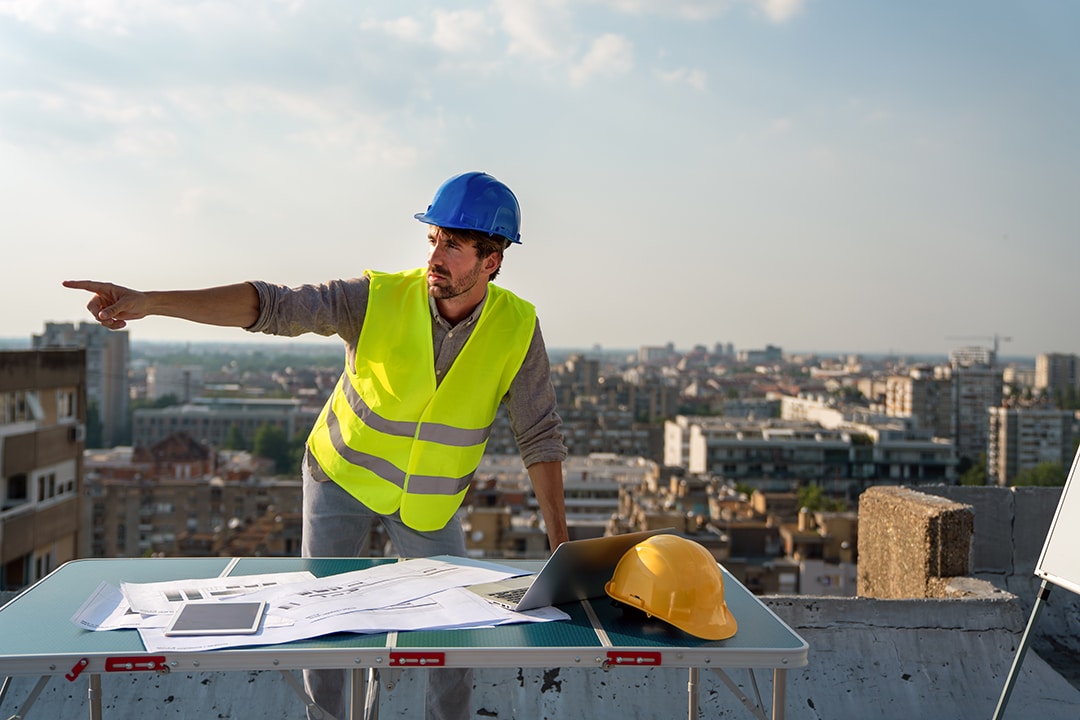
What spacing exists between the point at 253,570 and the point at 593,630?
82cm

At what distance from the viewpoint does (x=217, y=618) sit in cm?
174

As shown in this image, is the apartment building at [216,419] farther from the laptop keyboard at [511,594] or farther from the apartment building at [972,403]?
the laptop keyboard at [511,594]

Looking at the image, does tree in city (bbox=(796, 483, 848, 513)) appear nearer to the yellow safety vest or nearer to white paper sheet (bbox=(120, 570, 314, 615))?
the yellow safety vest

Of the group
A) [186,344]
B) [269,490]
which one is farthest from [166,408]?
[269,490]

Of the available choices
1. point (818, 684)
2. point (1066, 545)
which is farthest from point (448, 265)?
point (818, 684)

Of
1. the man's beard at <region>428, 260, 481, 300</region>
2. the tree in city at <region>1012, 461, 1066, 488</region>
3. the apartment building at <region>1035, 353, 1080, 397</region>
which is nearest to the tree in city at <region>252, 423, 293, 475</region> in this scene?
the tree in city at <region>1012, 461, 1066, 488</region>

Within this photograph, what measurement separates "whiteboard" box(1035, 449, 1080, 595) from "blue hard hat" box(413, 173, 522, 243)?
5.28ft

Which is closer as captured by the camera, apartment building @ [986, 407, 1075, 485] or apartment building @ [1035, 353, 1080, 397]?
apartment building @ [986, 407, 1075, 485]

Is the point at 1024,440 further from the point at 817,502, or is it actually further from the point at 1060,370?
the point at 1060,370

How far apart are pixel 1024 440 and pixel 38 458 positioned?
76.4m

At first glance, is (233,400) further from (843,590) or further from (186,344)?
(843,590)

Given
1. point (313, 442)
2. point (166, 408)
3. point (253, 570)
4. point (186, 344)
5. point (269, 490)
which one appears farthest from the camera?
point (186, 344)

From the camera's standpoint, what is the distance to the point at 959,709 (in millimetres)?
3400

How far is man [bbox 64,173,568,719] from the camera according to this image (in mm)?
2346
